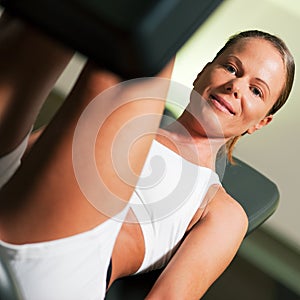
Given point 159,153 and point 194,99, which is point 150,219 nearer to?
point 159,153

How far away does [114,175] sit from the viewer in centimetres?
49

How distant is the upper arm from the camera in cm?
92

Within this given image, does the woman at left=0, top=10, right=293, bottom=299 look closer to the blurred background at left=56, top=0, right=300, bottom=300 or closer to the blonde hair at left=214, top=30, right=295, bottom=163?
the blonde hair at left=214, top=30, right=295, bottom=163

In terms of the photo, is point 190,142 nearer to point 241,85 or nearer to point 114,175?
point 241,85

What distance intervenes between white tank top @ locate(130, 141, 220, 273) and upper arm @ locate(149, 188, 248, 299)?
0.02m

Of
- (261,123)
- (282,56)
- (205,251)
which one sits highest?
(282,56)

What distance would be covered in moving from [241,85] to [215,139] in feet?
0.33

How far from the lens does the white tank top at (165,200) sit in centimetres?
93

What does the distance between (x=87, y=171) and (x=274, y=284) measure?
0.69 m

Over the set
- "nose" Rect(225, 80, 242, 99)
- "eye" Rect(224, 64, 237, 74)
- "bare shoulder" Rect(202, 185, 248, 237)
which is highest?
"eye" Rect(224, 64, 237, 74)

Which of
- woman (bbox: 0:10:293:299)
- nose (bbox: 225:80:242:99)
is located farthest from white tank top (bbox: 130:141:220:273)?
nose (bbox: 225:80:242:99)

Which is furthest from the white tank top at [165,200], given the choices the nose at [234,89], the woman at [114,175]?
the nose at [234,89]

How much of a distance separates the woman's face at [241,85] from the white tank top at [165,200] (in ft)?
0.28

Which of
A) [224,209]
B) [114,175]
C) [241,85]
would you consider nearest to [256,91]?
[241,85]
